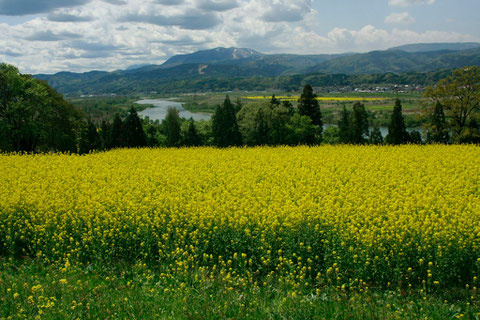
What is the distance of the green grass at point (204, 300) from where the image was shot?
19.8ft

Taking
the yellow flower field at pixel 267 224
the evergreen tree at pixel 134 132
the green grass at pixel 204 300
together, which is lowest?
the green grass at pixel 204 300

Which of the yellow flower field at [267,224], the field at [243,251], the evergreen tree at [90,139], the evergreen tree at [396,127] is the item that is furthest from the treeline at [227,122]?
the field at [243,251]

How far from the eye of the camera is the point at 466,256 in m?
7.46

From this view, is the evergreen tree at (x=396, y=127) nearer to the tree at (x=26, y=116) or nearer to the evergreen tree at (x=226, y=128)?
the evergreen tree at (x=226, y=128)

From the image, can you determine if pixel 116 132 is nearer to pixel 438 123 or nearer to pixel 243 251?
pixel 438 123

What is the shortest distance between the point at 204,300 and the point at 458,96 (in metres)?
44.0

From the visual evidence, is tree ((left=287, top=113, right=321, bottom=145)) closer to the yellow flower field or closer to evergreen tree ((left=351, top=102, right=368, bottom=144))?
evergreen tree ((left=351, top=102, right=368, bottom=144))

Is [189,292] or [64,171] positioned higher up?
[64,171]

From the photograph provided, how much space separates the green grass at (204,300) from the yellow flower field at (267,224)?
1.23ft

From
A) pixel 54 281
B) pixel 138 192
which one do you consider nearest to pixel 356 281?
pixel 54 281

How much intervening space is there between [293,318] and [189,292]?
1.99 m

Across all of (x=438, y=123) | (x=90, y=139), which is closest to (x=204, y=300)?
(x=438, y=123)

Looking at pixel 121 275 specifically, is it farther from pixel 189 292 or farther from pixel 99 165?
pixel 99 165

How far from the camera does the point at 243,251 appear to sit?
8430mm
